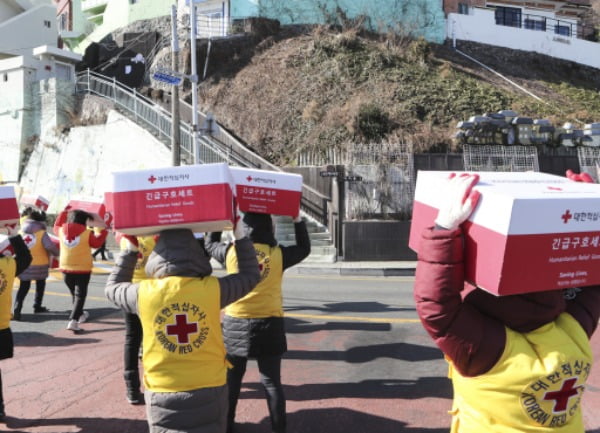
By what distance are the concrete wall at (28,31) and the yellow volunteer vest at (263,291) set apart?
34871 millimetres

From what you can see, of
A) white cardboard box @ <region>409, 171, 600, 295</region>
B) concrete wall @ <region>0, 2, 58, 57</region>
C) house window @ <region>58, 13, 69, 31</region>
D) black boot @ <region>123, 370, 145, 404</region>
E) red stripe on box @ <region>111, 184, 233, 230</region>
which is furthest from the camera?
house window @ <region>58, 13, 69, 31</region>

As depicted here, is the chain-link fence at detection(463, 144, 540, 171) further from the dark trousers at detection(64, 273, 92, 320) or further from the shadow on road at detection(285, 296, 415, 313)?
the dark trousers at detection(64, 273, 92, 320)

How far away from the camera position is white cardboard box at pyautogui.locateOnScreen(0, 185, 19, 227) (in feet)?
15.2

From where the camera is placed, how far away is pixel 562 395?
2.05m

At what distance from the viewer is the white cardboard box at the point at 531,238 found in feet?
5.97

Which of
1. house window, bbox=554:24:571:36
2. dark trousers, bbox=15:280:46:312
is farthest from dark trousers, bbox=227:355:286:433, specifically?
house window, bbox=554:24:571:36

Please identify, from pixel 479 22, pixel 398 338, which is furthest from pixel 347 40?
pixel 398 338

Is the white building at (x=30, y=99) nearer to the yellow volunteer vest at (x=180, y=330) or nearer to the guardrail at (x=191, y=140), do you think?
A: the guardrail at (x=191, y=140)

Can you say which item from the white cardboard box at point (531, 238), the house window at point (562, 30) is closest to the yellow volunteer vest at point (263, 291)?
the white cardboard box at point (531, 238)

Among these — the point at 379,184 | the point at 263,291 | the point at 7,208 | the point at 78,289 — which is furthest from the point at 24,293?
the point at 379,184

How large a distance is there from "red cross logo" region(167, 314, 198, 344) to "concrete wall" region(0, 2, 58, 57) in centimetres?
3588

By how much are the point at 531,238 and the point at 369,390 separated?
3692 mm

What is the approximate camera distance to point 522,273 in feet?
6.15

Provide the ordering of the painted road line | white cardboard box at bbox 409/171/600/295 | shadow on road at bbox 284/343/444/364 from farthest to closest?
the painted road line < shadow on road at bbox 284/343/444/364 < white cardboard box at bbox 409/171/600/295
